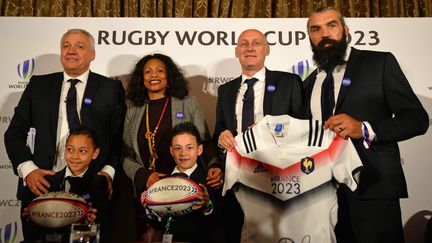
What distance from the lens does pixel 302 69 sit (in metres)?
3.60

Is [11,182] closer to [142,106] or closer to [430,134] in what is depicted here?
[142,106]

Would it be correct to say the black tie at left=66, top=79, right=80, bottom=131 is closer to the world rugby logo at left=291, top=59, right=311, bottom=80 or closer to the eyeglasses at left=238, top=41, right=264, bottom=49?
the eyeglasses at left=238, top=41, right=264, bottom=49

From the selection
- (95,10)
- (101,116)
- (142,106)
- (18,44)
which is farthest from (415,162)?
(18,44)

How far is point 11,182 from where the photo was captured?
3471 mm

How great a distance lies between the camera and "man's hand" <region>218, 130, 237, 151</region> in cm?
283

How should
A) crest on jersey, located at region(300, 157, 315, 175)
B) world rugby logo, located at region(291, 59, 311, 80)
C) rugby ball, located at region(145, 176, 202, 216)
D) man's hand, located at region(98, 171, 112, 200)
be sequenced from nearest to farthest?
rugby ball, located at region(145, 176, 202, 216), crest on jersey, located at region(300, 157, 315, 175), man's hand, located at region(98, 171, 112, 200), world rugby logo, located at region(291, 59, 311, 80)

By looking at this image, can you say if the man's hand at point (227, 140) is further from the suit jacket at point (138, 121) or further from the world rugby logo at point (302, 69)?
the world rugby logo at point (302, 69)

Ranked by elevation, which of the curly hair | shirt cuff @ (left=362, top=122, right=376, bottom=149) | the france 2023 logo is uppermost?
the curly hair

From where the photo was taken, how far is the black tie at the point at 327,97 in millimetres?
2951

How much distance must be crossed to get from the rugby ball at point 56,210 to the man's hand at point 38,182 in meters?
0.36

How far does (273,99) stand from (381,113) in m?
0.68

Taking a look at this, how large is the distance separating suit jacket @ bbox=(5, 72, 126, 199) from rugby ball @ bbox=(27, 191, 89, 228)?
47 cm

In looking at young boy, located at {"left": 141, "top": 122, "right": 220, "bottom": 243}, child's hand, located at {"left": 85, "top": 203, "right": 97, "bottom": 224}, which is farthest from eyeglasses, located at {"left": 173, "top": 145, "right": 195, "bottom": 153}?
child's hand, located at {"left": 85, "top": 203, "right": 97, "bottom": 224}

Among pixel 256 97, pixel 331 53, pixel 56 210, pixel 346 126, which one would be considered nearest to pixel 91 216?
pixel 56 210
